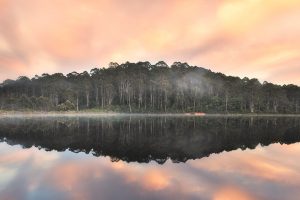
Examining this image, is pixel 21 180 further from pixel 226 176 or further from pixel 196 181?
pixel 226 176

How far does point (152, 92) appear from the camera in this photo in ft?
398

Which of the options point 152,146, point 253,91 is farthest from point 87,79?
point 152,146

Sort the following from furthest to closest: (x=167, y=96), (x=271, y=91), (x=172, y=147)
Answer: (x=271, y=91) < (x=167, y=96) < (x=172, y=147)

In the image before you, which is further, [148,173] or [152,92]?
[152,92]

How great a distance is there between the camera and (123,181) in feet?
35.2

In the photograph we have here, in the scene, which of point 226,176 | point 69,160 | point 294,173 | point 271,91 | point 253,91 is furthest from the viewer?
point 271,91

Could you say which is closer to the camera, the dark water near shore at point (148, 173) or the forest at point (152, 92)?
the dark water near shore at point (148, 173)

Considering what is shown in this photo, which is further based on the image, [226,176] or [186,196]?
[226,176]

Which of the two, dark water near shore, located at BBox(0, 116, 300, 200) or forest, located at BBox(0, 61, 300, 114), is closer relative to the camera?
dark water near shore, located at BBox(0, 116, 300, 200)

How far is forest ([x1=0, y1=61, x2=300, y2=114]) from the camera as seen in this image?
4434 inches

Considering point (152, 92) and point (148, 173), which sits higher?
point (152, 92)

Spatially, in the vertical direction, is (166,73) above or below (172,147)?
above

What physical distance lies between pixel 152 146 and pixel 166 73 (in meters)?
109

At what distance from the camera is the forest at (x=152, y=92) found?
113m
